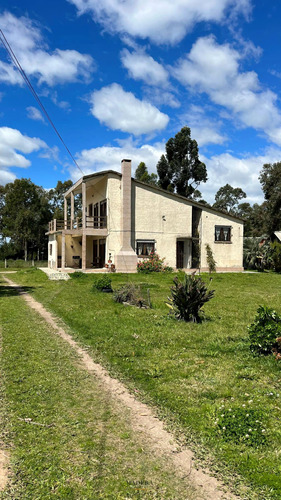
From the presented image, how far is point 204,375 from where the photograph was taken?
5508 millimetres

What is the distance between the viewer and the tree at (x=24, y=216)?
149 feet

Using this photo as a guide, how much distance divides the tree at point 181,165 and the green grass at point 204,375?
35.2 m

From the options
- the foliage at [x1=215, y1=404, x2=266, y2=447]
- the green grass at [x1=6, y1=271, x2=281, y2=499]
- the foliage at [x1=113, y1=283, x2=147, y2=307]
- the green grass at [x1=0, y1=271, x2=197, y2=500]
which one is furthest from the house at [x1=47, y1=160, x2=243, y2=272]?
the foliage at [x1=215, y1=404, x2=266, y2=447]

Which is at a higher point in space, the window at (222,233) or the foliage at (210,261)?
the window at (222,233)

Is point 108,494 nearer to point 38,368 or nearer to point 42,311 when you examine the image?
point 38,368

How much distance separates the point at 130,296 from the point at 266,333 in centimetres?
636

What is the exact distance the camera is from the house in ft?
82.2

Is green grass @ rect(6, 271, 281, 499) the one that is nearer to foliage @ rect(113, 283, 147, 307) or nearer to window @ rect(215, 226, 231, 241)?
foliage @ rect(113, 283, 147, 307)

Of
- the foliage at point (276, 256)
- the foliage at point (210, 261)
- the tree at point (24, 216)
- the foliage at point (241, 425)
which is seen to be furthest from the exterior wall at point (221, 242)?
the tree at point (24, 216)

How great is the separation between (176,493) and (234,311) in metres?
8.90

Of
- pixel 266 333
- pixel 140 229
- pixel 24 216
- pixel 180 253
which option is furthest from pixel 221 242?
pixel 24 216

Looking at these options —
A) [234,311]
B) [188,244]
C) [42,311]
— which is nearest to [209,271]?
[188,244]

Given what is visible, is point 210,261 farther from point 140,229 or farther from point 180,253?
point 140,229

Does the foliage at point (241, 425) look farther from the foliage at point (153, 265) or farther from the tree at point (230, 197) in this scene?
the tree at point (230, 197)
